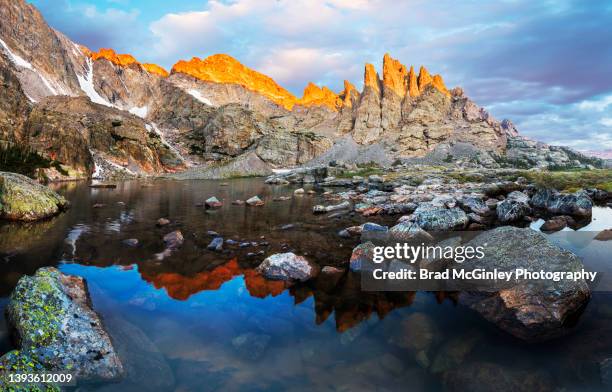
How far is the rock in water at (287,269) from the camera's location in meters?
13.7

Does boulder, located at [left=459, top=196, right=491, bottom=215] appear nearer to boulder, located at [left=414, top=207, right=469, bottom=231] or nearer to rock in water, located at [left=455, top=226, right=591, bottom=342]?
boulder, located at [left=414, top=207, right=469, bottom=231]

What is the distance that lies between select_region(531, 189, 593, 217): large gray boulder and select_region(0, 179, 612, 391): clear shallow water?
15.0 meters

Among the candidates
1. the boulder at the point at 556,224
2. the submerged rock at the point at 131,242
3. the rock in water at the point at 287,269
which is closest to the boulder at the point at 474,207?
the boulder at the point at 556,224

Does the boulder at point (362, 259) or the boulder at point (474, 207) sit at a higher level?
the boulder at point (474, 207)

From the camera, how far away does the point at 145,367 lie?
759cm

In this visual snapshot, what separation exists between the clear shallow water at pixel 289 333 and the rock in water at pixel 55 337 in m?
0.48

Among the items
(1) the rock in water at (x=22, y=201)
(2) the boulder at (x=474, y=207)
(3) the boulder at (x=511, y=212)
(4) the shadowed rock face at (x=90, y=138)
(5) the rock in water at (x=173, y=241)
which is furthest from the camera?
(4) the shadowed rock face at (x=90, y=138)

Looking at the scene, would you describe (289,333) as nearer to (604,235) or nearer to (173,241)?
(173,241)

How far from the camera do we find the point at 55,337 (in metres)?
7.19

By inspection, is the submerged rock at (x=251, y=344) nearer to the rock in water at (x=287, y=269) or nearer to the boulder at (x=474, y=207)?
the rock in water at (x=287, y=269)

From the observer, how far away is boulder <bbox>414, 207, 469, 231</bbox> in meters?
21.6

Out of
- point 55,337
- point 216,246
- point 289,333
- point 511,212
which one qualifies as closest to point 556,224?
point 511,212

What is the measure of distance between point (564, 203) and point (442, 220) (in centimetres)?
1813

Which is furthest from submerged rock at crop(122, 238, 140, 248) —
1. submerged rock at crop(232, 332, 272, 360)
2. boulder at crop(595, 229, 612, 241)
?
boulder at crop(595, 229, 612, 241)
